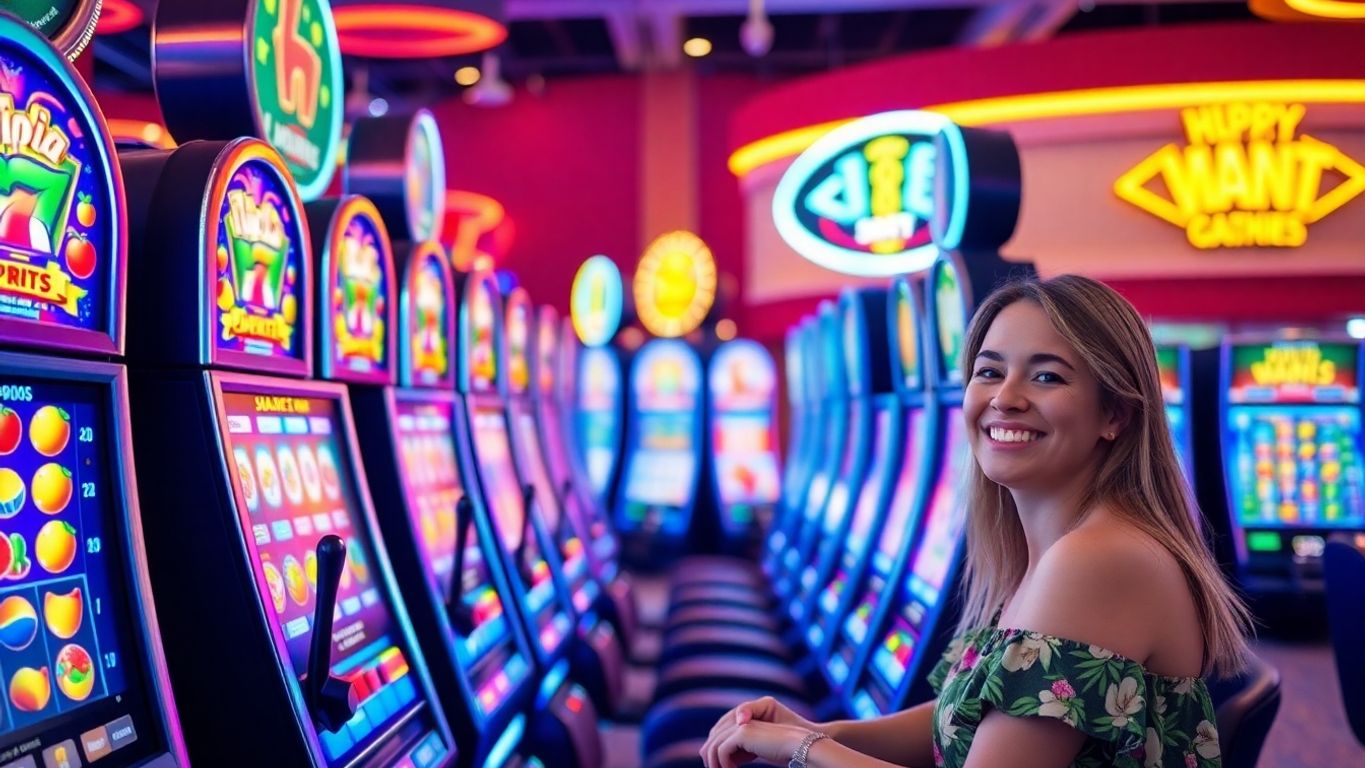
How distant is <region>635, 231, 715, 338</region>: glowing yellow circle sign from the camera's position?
33.0 feet

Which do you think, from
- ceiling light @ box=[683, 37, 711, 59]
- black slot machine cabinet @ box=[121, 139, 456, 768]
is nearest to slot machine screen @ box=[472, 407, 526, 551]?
black slot machine cabinet @ box=[121, 139, 456, 768]

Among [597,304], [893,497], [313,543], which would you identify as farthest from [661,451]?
[313,543]

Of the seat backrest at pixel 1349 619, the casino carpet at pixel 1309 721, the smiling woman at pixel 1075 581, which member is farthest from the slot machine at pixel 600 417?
the smiling woman at pixel 1075 581

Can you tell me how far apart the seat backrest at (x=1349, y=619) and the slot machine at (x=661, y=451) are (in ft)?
18.6

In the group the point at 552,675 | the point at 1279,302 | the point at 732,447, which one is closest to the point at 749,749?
the point at 552,675

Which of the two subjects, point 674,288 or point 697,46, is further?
point 697,46

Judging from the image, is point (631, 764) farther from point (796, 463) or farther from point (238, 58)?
point (796, 463)

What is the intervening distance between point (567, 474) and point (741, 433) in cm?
288

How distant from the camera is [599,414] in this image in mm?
8516

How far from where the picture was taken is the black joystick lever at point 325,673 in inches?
67.7

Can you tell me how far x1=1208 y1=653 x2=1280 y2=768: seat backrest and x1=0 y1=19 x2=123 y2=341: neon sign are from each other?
166cm

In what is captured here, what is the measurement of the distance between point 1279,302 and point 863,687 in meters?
7.21

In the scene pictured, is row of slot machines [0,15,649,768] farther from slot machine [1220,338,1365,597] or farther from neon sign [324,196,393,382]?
slot machine [1220,338,1365,597]

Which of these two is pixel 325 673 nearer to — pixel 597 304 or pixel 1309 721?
pixel 1309 721
